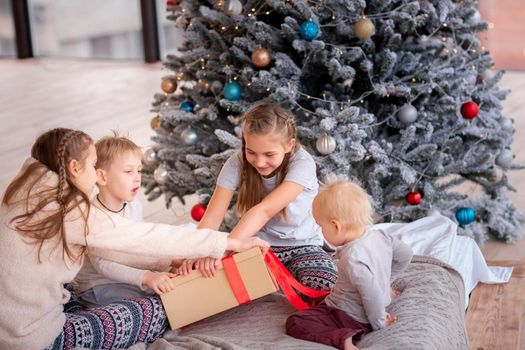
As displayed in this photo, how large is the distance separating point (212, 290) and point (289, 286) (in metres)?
0.25

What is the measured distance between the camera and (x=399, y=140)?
140 inches

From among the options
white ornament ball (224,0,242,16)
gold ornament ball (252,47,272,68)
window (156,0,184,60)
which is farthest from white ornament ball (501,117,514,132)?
window (156,0,184,60)

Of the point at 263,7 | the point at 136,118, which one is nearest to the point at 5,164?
the point at 136,118

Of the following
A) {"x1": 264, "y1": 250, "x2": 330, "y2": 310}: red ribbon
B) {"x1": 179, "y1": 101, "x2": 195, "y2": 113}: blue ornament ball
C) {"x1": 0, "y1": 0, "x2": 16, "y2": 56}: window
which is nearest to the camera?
{"x1": 264, "y1": 250, "x2": 330, "y2": 310}: red ribbon

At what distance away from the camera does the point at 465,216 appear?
11.9 feet

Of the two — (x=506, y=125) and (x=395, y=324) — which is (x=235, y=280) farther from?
(x=506, y=125)

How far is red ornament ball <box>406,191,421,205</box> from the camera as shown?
139 inches

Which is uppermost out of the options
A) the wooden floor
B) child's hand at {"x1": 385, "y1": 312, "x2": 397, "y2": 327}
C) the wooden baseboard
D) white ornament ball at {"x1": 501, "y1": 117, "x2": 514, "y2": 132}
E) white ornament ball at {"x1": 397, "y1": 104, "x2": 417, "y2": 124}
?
white ornament ball at {"x1": 397, "y1": 104, "x2": 417, "y2": 124}

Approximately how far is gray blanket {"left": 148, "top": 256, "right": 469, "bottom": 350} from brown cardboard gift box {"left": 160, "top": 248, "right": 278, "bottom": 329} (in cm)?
6

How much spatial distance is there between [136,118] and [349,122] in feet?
9.76

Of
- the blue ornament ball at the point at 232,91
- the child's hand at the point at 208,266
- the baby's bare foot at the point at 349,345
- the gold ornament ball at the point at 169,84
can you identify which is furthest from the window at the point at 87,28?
the baby's bare foot at the point at 349,345

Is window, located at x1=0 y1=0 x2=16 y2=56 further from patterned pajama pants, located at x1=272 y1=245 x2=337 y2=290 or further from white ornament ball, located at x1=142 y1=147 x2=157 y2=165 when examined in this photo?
patterned pajama pants, located at x1=272 y1=245 x2=337 y2=290

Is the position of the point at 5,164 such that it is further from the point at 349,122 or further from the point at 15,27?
the point at 15,27

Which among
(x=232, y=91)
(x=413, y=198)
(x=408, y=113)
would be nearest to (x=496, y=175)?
(x=413, y=198)
